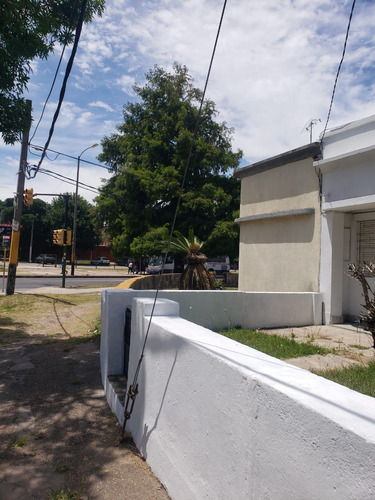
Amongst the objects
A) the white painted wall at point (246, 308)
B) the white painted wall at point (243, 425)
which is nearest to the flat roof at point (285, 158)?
the white painted wall at point (246, 308)

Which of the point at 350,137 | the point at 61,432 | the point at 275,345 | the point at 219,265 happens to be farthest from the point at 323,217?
the point at 219,265

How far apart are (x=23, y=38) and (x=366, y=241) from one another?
25.9 feet

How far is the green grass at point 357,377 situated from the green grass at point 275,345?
1.02m

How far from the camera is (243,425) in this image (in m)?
2.16

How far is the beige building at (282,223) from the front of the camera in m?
9.14

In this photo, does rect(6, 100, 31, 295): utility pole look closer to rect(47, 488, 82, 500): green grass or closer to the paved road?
the paved road

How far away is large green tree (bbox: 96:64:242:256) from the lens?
22766 millimetres

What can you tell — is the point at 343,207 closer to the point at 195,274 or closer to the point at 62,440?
the point at 195,274

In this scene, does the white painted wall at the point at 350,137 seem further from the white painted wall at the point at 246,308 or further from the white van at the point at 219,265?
the white van at the point at 219,265

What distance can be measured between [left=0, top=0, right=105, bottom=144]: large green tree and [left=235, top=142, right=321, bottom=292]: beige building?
5.32m

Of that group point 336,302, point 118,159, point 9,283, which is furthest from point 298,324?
point 118,159

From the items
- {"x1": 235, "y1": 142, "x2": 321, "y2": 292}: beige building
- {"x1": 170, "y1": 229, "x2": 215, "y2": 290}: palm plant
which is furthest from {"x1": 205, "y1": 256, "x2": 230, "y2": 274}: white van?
{"x1": 170, "y1": 229, "x2": 215, "y2": 290}: palm plant

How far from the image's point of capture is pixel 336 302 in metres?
8.67

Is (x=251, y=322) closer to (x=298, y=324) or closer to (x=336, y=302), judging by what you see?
(x=298, y=324)
